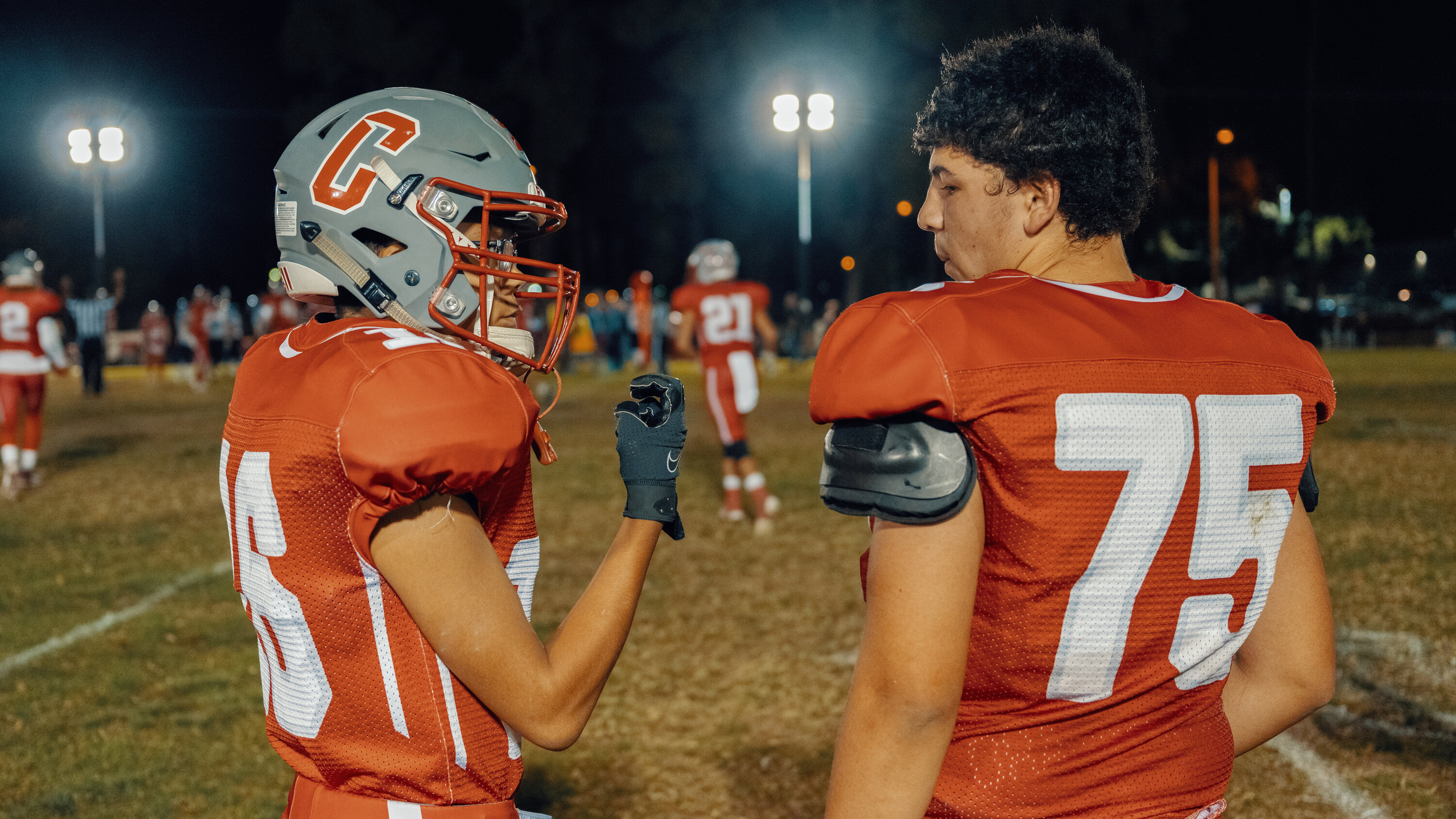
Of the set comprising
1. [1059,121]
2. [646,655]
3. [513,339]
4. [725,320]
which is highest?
[1059,121]

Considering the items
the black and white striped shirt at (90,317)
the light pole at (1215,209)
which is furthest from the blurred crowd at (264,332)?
the light pole at (1215,209)

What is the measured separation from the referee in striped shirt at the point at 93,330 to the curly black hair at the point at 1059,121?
23.7 meters

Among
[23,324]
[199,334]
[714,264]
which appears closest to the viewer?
[714,264]

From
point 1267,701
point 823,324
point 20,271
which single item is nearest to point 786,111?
point 20,271

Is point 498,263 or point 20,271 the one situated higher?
point 498,263

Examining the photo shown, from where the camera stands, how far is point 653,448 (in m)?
1.91

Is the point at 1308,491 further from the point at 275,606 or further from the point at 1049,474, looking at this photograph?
the point at 275,606

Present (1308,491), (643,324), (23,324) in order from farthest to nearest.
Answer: (643,324), (23,324), (1308,491)

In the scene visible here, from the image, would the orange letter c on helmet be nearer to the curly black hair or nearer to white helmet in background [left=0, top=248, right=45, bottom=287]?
the curly black hair

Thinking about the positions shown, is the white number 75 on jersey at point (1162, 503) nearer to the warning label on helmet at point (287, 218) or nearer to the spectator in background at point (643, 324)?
the warning label on helmet at point (287, 218)

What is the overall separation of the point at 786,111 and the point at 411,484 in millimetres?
18706

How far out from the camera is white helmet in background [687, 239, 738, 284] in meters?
10.8

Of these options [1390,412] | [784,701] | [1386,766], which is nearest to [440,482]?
[784,701]

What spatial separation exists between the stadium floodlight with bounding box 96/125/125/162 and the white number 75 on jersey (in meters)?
22.5
